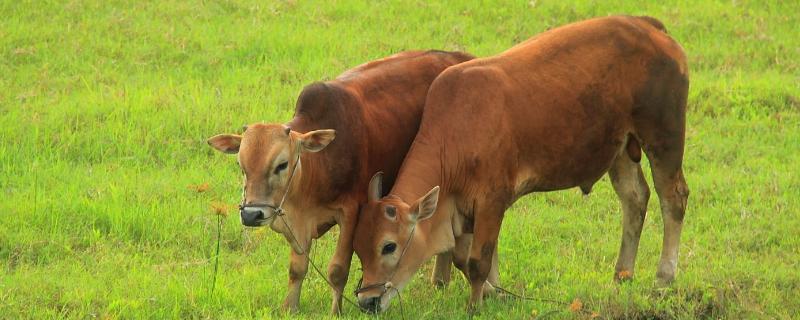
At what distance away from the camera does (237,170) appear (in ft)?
39.9

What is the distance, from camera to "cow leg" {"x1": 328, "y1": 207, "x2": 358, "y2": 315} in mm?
9039

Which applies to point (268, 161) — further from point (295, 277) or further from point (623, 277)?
point (623, 277)

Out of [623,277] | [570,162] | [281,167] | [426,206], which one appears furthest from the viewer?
[623,277]

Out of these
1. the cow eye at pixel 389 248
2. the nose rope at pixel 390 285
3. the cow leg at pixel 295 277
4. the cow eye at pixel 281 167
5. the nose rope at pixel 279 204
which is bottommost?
the cow leg at pixel 295 277

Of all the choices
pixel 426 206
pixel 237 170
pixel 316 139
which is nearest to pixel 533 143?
pixel 426 206

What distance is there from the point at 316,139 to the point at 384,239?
28.3 inches

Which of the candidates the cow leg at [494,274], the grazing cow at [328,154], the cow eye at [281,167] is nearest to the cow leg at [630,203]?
the cow leg at [494,274]

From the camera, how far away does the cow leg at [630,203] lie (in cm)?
1032

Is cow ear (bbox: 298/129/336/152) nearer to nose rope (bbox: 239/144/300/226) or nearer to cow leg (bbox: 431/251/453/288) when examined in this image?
nose rope (bbox: 239/144/300/226)

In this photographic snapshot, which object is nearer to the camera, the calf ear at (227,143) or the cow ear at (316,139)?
the cow ear at (316,139)

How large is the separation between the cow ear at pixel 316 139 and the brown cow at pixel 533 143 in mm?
478

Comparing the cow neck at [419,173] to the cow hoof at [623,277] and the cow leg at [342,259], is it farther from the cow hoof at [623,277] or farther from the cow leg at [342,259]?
the cow hoof at [623,277]

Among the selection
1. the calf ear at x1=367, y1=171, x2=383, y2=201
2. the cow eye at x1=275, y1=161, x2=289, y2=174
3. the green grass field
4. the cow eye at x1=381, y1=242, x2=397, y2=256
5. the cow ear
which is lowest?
the green grass field

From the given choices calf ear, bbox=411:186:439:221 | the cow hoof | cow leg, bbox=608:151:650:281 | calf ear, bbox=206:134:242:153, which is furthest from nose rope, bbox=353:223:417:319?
cow leg, bbox=608:151:650:281
